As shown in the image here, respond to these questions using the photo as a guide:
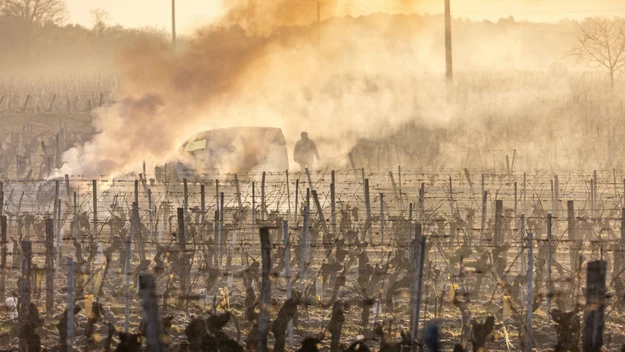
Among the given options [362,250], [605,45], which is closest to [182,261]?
[362,250]

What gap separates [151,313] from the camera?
7.70m

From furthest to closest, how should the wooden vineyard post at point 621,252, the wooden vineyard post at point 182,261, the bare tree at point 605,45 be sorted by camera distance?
the bare tree at point 605,45 → the wooden vineyard post at point 621,252 → the wooden vineyard post at point 182,261

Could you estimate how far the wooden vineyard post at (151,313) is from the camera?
7652 mm

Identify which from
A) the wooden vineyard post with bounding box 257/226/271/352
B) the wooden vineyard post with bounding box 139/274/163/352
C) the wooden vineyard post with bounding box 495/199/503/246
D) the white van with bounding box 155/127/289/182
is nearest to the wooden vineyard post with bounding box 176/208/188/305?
the wooden vineyard post with bounding box 257/226/271/352

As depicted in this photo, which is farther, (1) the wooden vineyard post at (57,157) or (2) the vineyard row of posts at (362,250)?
(1) the wooden vineyard post at (57,157)

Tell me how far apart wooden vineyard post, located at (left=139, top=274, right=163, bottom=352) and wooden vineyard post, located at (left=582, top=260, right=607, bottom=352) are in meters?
3.49

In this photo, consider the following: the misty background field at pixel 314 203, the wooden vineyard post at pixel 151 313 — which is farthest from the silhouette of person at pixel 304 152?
the wooden vineyard post at pixel 151 313

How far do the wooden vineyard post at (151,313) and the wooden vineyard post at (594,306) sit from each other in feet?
11.4

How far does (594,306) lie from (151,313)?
3.64 m

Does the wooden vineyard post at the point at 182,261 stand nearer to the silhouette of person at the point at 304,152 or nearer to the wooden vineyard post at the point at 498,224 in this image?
the wooden vineyard post at the point at 498,224

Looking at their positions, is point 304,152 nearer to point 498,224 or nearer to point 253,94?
point 253,94

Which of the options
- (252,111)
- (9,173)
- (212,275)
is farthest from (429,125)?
(212,275)

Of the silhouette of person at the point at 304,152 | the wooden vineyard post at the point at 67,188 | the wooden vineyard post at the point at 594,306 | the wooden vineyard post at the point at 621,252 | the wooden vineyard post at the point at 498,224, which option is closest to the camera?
the wooden vineyard post at the point at 594,306

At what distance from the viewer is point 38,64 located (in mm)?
79125
